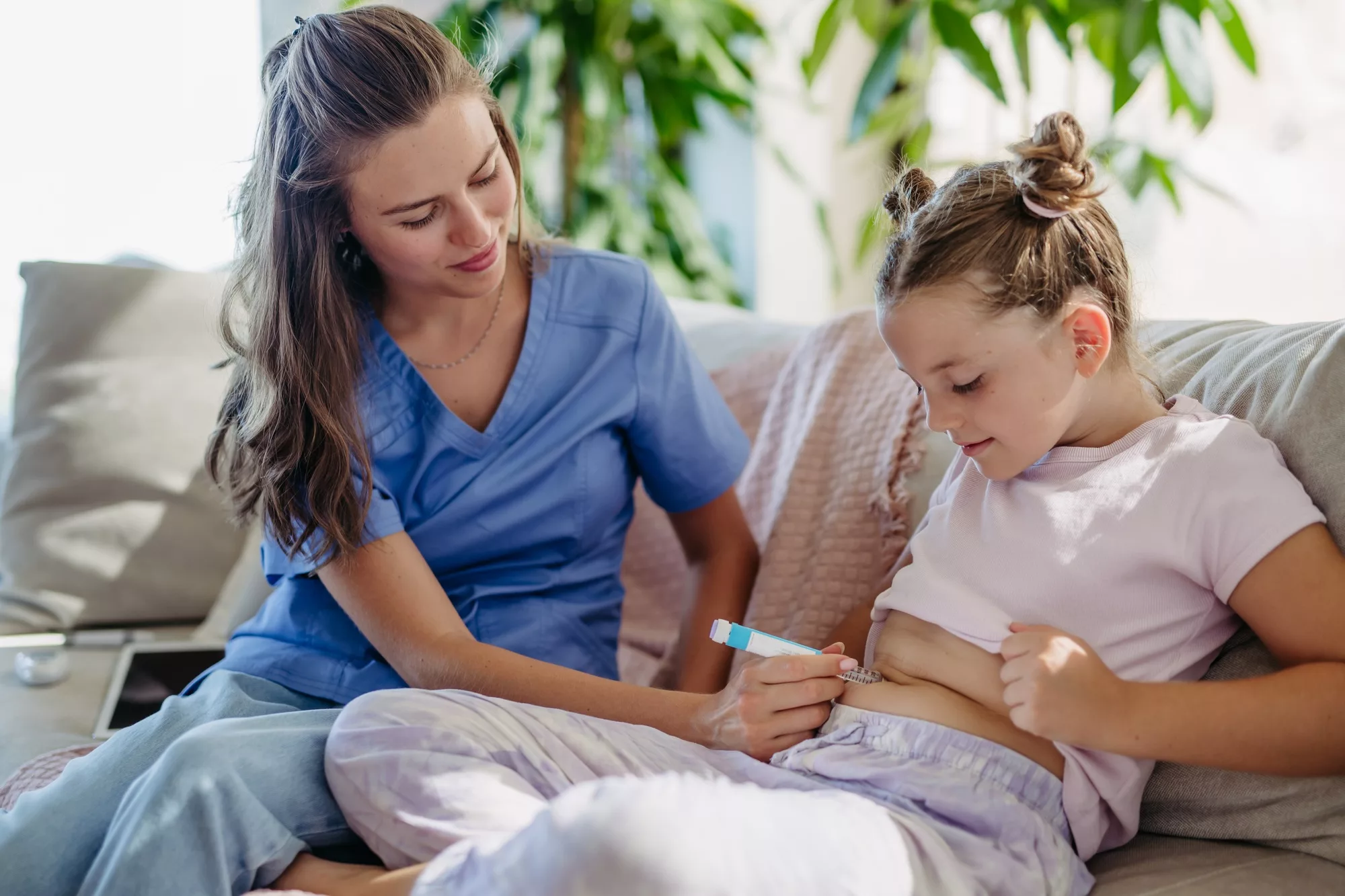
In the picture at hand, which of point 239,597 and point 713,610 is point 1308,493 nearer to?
point 713,610

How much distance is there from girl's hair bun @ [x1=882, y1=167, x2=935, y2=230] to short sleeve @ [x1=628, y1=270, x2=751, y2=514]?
14.1 inches

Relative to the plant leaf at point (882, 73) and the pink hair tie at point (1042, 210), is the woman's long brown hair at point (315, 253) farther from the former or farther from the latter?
the plant leaf at point (882, 73)

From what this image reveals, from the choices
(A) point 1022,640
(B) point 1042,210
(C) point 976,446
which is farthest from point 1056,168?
(A) point 1022,640

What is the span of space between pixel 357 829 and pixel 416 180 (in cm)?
59

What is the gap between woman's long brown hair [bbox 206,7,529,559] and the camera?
1.13m

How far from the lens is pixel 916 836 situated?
2.87 ft

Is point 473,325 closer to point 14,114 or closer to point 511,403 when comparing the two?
point 511,403

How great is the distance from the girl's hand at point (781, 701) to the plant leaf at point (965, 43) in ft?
3.86

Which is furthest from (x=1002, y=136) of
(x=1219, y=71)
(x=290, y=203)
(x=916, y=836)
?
(x=916, y=836)

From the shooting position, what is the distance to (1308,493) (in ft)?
3.13

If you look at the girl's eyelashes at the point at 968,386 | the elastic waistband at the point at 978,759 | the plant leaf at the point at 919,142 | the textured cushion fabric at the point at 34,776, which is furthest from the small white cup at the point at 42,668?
the plant leaf at the point at 919,142

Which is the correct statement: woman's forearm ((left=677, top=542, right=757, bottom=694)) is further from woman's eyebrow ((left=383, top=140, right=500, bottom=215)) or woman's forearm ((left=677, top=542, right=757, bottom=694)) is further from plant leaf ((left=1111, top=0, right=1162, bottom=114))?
plant leaf ((left=1111, top=0, right=1162, bottom=114))

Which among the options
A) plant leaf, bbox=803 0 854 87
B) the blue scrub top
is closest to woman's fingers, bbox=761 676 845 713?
the blue scrub top

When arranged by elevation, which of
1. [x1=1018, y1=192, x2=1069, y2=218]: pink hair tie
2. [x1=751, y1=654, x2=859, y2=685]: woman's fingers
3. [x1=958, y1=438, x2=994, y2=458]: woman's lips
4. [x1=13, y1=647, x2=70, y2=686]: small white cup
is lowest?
[x1=13, y1=647, x2=70, y2=686]: small white cup
